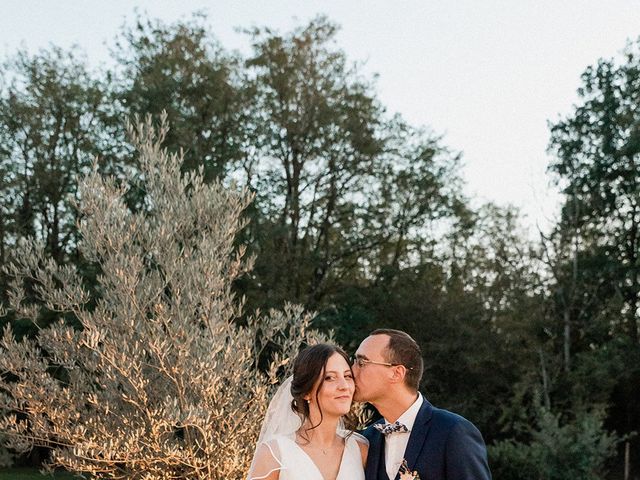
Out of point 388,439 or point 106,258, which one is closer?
point 388,439

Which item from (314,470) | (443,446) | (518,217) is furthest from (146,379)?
(518,217)

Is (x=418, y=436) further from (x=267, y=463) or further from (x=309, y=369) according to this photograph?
(x=267, y=463)

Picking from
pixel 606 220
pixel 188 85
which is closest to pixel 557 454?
pixel 606 220

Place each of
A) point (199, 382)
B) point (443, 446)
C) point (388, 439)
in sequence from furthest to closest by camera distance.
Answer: point (199, 382), point (388, 439), point (443, 446)

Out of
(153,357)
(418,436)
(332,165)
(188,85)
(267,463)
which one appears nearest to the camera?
(418,436)

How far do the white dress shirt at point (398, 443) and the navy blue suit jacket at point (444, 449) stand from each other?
6cm

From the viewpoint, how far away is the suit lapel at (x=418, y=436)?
11.1 feet

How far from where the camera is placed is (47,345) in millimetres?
8508

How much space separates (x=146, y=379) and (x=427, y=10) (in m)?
8.94

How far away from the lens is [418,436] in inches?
135

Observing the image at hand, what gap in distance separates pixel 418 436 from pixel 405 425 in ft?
0.38

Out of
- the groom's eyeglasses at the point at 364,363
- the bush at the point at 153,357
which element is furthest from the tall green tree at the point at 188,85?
the groom's eyeglasses at the point at 364,363

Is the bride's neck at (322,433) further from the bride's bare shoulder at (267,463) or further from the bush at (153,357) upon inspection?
the bush at (153,357)

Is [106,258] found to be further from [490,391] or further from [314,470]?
[490,391]
